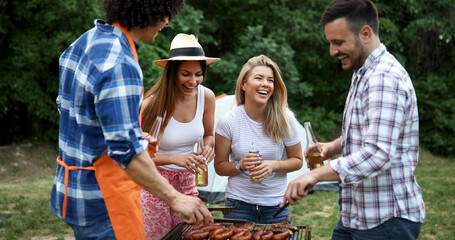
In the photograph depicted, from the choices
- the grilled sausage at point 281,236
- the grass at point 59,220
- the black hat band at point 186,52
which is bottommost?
the grass at point 59,220

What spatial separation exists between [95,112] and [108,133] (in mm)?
142

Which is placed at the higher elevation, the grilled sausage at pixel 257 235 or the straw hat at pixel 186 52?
the straw hat at pixel 186 52

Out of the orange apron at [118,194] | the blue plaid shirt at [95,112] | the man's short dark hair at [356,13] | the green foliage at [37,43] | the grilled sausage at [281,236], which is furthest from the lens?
the green foliage at [37,43]

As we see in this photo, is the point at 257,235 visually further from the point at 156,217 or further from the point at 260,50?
the point at 260,50

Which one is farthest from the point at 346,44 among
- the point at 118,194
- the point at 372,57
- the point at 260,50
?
the point at 260,50

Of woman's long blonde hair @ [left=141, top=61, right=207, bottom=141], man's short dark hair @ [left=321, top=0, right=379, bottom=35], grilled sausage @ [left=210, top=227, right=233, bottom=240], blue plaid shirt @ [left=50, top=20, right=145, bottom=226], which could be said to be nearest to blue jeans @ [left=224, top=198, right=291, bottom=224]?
grilled sausage @ [left=210, top=227, right=233, bottom=240]

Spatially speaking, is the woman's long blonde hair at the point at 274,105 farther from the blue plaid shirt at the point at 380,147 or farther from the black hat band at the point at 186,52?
the blue plaid shirt at the point at 380,147

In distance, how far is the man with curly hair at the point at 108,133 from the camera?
1.86 meters

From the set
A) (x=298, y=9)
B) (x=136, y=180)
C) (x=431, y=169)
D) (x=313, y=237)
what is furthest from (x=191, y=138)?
(x=298, y=9)

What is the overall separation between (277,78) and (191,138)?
82 centimetres

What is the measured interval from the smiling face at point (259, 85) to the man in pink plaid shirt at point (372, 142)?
45.0 inches

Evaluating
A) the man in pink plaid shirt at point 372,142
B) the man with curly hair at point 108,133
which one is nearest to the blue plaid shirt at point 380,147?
the man in pink plaid shirt at point 372,142

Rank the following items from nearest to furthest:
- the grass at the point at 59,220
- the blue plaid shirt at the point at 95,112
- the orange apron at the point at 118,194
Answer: the blue plaid shirt at the point at 95,112, the orange apron at the point at 118,194, the grass at the point at 59,220

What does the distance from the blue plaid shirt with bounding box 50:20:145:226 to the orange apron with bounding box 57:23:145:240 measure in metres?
0.03
